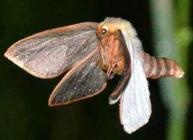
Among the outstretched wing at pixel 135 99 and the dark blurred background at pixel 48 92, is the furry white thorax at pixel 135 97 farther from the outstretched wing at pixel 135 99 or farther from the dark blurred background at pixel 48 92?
the dark blurred background at pixel 48 92

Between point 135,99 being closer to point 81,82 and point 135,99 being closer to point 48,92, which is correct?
point 81,82

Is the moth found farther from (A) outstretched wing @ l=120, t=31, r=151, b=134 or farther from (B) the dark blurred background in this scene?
(B) the dark blurred background

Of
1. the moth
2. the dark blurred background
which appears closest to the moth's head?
the moth

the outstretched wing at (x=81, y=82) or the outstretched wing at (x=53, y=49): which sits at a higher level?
the outstretched wing at (x=53, y=49)

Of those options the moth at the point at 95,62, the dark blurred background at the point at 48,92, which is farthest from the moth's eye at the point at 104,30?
the dark blurred background at the point at 48,92

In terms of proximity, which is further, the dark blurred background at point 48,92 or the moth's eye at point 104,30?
the dark blurred background at point 48,92

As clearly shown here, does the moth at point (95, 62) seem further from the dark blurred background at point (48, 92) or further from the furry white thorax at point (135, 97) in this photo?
the dark blurred background at point (48, 92)

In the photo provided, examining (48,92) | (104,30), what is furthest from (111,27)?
(48,92)

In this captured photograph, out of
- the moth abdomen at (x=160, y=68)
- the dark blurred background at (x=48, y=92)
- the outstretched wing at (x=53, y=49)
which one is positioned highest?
the outstretched wing at (x=53, y=49)

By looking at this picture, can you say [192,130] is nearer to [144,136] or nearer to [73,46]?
[144,136]
